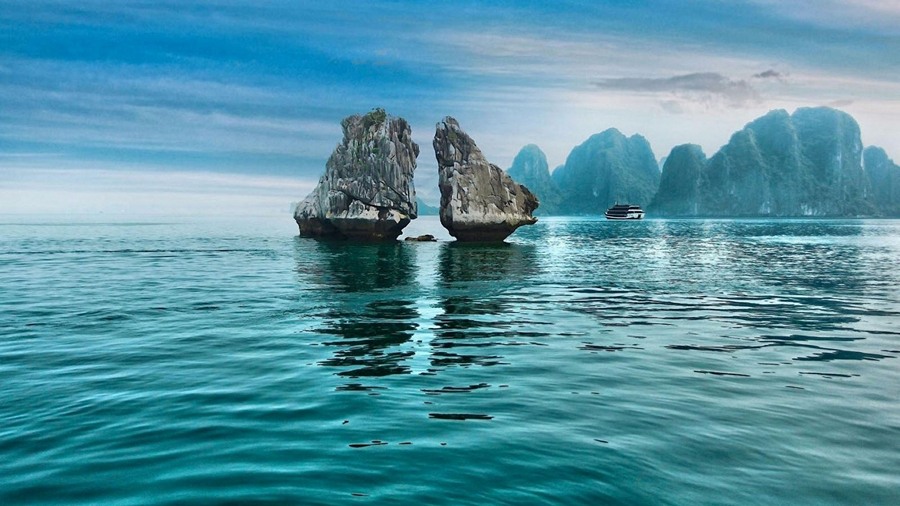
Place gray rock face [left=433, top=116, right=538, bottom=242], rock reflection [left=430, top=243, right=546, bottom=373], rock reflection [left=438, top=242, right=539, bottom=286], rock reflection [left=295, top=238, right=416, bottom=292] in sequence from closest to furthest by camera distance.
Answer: rock reflection [left=430, top=243, right=546, bottom=373] → rock reflection [left=295, top=238, right=416, bottom=292] → rock reflection [left=438, top=242, right=539, bottom=286] → gray rock face [left=433, top=116, right=538, bottom=242]

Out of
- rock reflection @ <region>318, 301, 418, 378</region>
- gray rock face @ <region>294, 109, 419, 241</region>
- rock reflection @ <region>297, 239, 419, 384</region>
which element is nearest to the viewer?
rock reflection @ <region>318, 301, 418, 378</region>

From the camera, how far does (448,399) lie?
1322 cm

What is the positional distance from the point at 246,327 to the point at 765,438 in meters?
17.6

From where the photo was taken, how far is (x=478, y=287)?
122 ft

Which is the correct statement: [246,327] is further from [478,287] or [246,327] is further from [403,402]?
[478,287]

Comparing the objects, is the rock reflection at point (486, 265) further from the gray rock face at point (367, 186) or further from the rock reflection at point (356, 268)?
the gray rock face at point (367, 186)

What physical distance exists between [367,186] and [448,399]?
78.8 metres

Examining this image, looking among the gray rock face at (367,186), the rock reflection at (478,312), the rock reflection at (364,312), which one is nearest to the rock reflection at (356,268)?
the rock reflection at (364,312)

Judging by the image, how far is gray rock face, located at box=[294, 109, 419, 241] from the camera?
90.6m

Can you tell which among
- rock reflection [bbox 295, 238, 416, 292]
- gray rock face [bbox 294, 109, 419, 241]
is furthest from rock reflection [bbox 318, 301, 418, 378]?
gray rock face [bbox 294, 109, 419, 241]

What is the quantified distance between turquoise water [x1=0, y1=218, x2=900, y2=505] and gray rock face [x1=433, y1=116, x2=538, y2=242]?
51871mm

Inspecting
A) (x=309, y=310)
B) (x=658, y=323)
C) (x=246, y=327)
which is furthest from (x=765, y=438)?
(x=309, y=310)

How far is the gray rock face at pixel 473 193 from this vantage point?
273 feet

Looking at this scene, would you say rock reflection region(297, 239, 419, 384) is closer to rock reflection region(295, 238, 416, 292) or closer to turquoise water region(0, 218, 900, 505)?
rock reflection region(295, 238, 416, 292)
